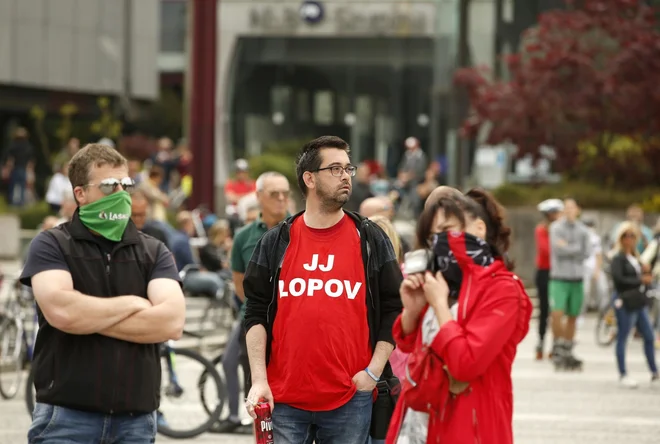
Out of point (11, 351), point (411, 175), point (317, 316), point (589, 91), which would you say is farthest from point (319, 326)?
point (411, 175)

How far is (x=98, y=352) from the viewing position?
5.81 m

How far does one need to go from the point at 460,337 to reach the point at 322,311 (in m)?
0.99

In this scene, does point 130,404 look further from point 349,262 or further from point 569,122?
point 569,122

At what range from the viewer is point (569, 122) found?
2906 centimetres

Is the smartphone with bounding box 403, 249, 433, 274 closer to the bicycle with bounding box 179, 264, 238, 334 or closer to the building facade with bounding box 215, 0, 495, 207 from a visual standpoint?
the bicycle with bounding box 179, 264, 238, 334

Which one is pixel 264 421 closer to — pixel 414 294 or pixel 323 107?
pixel 414 294

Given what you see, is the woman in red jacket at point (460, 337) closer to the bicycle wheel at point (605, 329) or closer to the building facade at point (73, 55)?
the bicycle wheel at point (605, 329)

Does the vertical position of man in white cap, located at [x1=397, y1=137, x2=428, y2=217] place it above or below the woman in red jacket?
below

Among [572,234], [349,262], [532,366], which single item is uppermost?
[349,262]

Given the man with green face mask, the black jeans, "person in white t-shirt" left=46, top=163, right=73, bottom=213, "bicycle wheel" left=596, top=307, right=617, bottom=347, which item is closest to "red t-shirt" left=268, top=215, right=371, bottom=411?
the man with green face mask

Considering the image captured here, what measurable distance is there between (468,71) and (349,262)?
25.2 metres

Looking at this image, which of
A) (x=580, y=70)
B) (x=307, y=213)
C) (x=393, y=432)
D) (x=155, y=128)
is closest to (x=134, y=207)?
(x=307, y=213)

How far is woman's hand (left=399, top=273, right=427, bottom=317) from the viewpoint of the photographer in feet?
17.9

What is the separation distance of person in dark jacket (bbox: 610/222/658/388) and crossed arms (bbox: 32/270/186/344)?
33.7 feet
